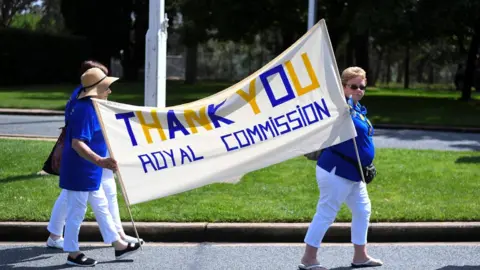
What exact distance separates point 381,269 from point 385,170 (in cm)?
422

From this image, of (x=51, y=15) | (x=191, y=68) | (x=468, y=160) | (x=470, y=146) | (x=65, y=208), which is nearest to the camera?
(x=65, y=208)

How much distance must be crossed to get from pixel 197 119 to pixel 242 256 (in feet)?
4.29

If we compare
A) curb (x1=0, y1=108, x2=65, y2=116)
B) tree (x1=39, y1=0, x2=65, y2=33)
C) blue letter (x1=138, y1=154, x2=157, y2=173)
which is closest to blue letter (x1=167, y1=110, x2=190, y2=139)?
blue letter (x1=138, y1=154, x2=157, y2=173)

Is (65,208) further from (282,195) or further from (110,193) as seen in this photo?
(282,195)

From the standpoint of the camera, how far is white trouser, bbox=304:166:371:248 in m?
5.51

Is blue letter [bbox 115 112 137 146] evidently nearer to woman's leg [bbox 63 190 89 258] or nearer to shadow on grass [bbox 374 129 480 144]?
woman's leg [bbox 63 190 89 258]

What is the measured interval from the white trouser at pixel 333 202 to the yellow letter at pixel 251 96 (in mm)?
675

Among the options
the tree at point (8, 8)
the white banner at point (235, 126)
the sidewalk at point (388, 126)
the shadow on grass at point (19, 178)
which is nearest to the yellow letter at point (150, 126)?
the white banner at point (235, 126)

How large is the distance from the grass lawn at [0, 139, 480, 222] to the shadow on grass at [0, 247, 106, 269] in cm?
67

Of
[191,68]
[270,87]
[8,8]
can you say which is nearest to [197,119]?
[270,87]

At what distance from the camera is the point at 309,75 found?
5695 mm

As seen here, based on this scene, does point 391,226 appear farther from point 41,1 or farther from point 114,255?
point 41,1

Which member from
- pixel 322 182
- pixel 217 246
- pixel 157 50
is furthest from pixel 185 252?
pixel 157 50

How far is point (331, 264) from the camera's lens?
6004 mm
